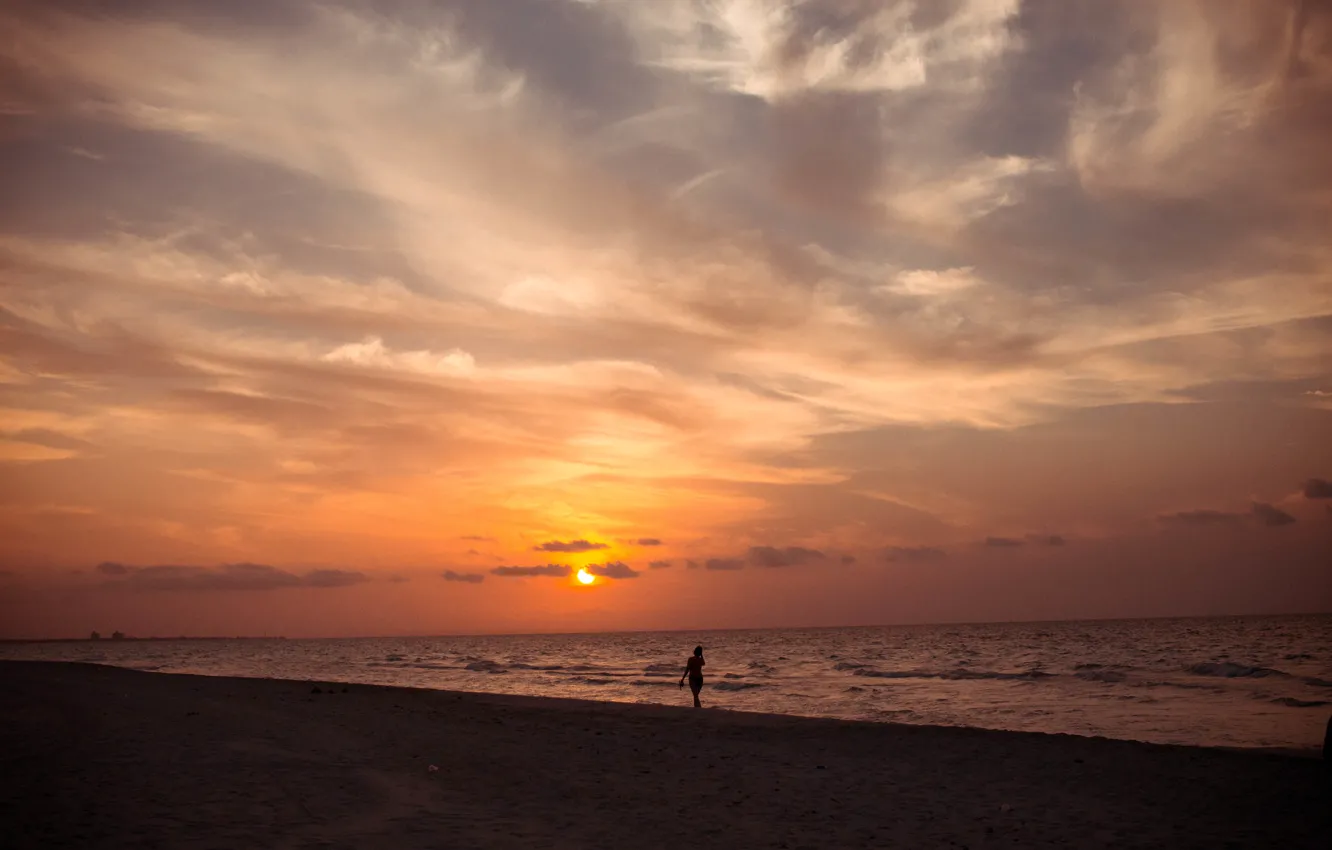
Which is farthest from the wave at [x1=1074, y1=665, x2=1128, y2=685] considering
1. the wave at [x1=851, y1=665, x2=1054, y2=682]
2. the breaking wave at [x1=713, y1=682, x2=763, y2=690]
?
the breaking wave at [x1=713, y1=682, x2=763, y2=690]

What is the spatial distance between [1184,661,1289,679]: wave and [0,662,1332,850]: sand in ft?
111

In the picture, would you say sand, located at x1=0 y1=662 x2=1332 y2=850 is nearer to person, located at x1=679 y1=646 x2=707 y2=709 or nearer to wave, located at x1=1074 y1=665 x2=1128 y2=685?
person, located at x1=679 y1=646 x2=707 y2=709

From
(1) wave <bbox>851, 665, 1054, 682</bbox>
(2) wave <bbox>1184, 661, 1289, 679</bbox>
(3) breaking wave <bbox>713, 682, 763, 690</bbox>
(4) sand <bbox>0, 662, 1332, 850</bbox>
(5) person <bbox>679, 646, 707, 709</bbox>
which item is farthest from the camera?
(1) wave <bbox>851, 665, 1054, 682</bbox>

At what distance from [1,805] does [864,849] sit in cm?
1148

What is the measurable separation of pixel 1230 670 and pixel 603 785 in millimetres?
47083

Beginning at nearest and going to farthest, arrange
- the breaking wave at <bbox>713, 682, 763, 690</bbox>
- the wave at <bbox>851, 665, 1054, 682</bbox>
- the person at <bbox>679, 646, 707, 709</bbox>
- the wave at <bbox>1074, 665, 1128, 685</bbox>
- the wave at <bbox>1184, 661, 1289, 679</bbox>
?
the person at <bbox>679, 646, 707, 709</bbox>, the breaking wave at <bbox>713, 682, 763, 690</bbox>, the wave at <bbox>1074, 665, 1128, 685</bbox>, the wave at <bbox>1184, 661, 1289, 679</bbox>, the wave at <bbox>851, 665, 1054, 682</bbox>

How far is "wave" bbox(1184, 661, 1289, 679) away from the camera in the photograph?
46.6m

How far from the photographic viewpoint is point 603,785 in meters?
15.3

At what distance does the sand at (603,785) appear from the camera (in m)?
11.6

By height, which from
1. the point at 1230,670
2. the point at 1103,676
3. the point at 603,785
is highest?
the point at 603,785

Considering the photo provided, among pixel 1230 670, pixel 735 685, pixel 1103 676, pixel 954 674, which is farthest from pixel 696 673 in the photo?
pixel 1230 670

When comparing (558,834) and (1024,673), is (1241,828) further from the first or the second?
(1024,673)

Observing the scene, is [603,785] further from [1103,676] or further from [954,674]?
[954,674]

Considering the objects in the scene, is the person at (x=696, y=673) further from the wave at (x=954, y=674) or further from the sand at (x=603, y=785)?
the wave at (x=954, y=674)
